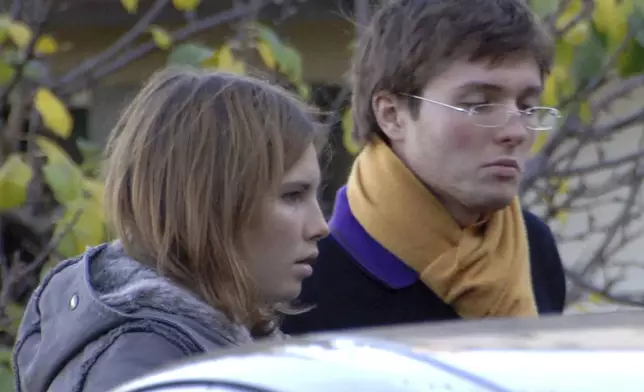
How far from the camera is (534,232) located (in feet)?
9.56

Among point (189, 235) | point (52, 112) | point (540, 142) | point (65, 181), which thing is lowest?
point (540, 142)

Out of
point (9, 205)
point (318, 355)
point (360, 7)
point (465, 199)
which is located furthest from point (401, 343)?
point (360, 7)

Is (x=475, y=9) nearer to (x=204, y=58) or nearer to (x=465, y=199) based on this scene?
(x=465, y=199)

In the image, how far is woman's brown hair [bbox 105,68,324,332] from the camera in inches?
74.7

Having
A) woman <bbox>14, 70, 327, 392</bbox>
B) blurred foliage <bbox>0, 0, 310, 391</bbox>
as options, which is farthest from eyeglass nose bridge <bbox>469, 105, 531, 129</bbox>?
blurred foliage <bbox>0, 0, 310, 391</bbox>

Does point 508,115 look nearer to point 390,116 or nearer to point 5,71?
point 390,116

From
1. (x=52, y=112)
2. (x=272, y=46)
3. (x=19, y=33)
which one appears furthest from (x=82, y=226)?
(x=272, y=46)

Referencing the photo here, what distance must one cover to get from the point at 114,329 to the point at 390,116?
99 cm

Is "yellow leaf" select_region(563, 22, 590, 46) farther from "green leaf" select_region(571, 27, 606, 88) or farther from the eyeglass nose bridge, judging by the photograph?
the eyeglass nose bridge

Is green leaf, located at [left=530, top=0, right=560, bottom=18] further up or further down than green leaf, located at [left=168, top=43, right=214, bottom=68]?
further up

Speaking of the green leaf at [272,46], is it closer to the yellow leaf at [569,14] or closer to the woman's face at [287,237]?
the yellow leaf at [569,14]

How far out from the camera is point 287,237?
1.98 m

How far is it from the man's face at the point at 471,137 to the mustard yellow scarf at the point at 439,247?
0.05 metres

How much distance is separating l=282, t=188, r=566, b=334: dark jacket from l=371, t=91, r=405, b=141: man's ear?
0.23 meters
